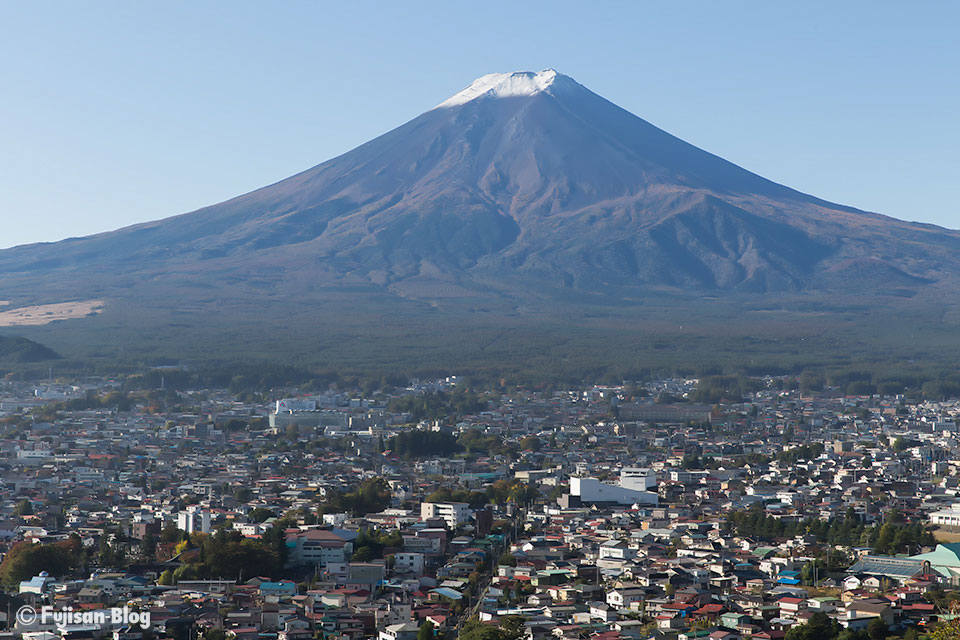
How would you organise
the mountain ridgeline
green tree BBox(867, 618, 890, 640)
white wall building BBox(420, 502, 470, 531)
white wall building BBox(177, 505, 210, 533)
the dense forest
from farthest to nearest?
the mountain ridgeline → white wall building BBox(420, 502, 470, 531) → white wall building BBox(177, 505, 210, 533) → the dense forest → green tree BBox(867, 618, 890, 640)

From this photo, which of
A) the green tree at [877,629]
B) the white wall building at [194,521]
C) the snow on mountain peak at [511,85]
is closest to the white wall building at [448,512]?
the white wall building at [194,521]

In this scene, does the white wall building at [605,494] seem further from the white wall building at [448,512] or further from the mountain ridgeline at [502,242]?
the mountain ridgeline at [502,242]

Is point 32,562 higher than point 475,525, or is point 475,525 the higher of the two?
point 32,562

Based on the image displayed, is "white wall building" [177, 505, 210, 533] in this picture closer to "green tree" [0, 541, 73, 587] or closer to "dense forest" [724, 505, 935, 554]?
"green tree" [0, 541, 73, 587]

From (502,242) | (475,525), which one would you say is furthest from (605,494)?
(502,242)

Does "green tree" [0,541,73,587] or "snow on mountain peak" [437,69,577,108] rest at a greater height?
"snow on mountain peak" [437,69,577,108]

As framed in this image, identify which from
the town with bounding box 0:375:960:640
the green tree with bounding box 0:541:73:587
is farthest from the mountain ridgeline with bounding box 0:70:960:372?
the green tree with bounding box 0:541:73:587

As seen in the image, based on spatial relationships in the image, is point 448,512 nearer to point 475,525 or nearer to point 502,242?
point 475,525

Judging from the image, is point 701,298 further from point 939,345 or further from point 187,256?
point 187,256
